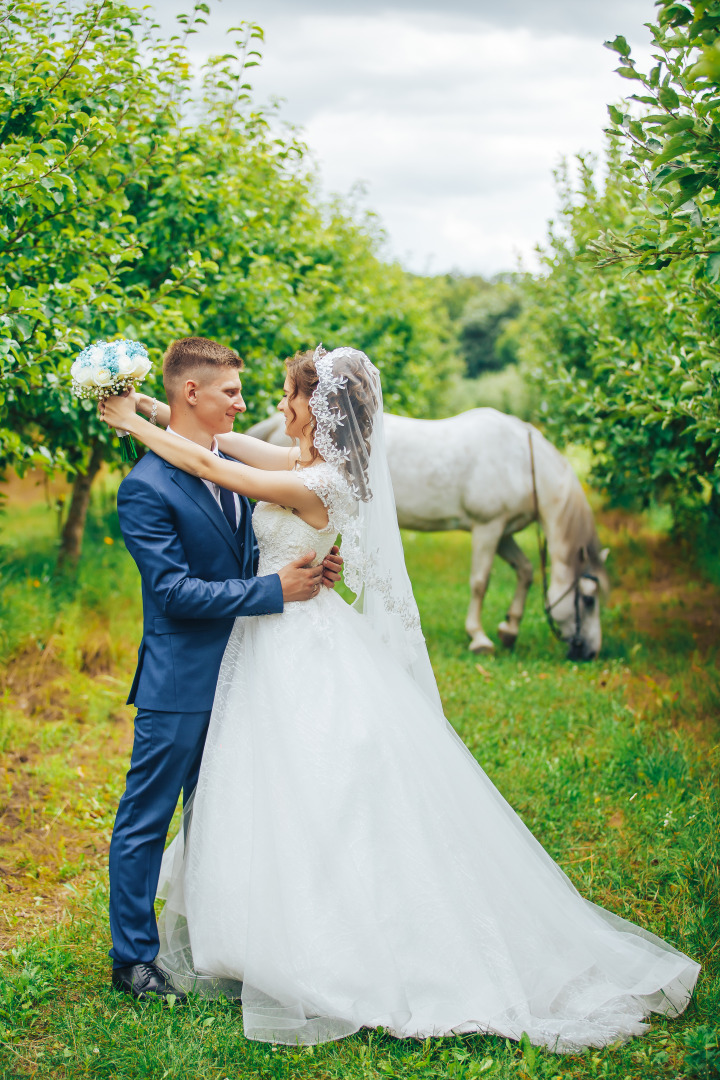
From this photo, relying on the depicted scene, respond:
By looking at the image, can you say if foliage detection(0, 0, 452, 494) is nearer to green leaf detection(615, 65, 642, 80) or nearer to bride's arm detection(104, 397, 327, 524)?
bride's arm detection(104, 397, 327, 524)

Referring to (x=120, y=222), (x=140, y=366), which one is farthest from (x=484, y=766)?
(x=120, y=222)

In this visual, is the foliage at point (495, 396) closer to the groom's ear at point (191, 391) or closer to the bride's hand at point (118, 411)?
the groom's ear at point (191, 391)

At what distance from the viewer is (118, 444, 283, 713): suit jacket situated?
2898 mm

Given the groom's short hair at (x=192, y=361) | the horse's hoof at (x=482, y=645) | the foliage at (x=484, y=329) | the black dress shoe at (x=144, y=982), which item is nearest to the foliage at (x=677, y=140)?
the groom's short hair at (x=192, y=361)

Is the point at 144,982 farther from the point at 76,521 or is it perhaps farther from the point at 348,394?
the point at 76,521

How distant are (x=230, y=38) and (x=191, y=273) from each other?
2.51 meters

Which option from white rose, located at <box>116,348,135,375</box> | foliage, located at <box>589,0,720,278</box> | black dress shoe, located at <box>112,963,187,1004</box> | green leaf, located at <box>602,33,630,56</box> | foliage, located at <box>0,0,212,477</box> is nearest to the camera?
foliage, located at <box>589,0,720,278</box>

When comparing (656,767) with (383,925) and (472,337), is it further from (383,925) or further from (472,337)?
(472,337)

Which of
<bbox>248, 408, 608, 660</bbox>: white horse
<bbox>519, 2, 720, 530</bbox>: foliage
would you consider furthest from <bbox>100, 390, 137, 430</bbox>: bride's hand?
<bbox>248, 408, 608, 660</bbox>: white horse

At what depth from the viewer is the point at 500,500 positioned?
755 cm

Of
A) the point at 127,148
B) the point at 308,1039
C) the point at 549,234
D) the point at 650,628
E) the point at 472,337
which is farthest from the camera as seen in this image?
the point at 472,337

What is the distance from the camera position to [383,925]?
279cm

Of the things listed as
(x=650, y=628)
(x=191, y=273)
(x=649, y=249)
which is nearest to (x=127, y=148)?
(x=191, y=273)

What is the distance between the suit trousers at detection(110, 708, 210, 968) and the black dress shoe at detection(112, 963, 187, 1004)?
0.12 feet
